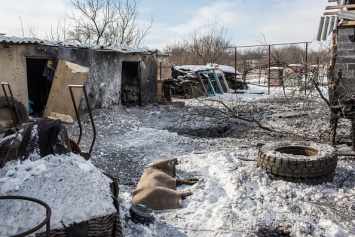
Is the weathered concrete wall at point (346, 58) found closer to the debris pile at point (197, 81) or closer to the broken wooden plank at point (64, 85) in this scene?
the broken wooden plank at point (64, 85)

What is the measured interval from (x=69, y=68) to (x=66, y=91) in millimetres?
692

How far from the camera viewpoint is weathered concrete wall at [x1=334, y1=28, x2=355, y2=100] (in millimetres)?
7055

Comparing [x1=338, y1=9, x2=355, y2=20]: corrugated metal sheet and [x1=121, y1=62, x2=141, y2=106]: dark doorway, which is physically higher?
[x1=338, y1=9, x2=355, y2=20]: corrugated metal sheet

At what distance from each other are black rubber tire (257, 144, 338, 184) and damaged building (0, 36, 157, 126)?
6.63 meters

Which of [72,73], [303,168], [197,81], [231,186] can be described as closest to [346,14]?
[303,168]

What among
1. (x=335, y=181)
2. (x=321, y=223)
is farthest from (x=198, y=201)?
(x=335, y=181)

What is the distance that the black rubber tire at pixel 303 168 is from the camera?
433 centimetres

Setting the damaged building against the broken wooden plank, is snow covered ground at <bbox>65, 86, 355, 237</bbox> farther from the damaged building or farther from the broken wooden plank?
the damaged building

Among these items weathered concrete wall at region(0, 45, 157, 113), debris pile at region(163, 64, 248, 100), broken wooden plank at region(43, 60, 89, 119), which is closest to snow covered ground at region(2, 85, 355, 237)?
broken wooden plank at region(43, 60, 89, 119)

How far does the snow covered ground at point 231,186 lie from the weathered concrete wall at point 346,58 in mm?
1157

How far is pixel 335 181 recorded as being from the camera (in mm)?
4586

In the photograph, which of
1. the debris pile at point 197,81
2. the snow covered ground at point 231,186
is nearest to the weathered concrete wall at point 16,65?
the snow covered ground at point 231,186

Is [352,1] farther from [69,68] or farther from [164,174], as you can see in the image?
[69,68]

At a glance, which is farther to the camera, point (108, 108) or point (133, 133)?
point (108, 108)
